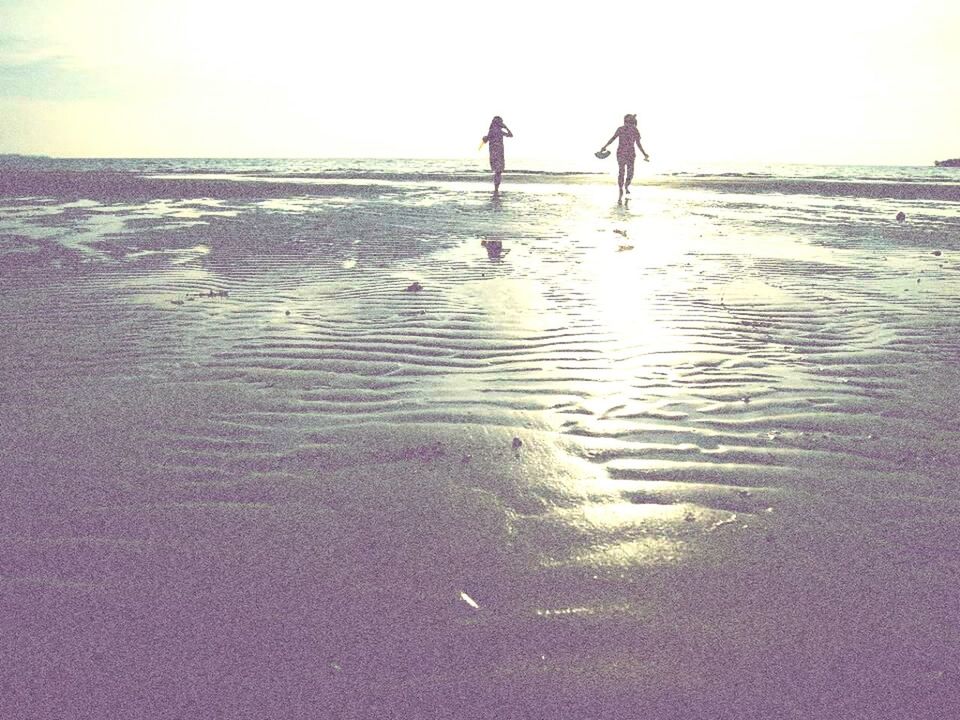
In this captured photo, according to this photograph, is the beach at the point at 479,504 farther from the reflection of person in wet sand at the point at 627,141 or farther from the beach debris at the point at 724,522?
the reflection of person in wet sand at the point at 627,141

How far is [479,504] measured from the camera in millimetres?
2812

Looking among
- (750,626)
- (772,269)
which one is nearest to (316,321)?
(750,626)

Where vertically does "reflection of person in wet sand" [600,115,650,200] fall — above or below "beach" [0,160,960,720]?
above

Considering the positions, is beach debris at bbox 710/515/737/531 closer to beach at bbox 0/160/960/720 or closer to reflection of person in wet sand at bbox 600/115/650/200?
beach at bbox 0/160/960/720

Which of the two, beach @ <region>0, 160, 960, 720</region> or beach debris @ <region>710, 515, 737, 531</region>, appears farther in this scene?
beach debris @ <region>710, 515, 737, 531</region>

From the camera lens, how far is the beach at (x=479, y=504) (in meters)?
1.85

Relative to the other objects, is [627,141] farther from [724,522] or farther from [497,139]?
[724,522]

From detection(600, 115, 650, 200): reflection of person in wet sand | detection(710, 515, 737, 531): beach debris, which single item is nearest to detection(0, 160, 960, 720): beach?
detection(710, 515, 737, 531): beach debris

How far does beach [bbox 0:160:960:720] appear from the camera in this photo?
185 cm

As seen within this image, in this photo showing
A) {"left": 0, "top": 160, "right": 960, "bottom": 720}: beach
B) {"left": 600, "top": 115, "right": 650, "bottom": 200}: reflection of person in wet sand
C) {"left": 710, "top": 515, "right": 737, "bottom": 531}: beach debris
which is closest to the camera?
{"left": 0, "top": 160, "right": 960, "bottom": 720}: beach

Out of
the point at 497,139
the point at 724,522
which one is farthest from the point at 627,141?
the point at 724,522

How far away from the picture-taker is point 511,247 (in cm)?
1088

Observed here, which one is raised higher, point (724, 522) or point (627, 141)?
point (627, 141)

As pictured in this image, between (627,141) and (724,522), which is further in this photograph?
(627,141)
